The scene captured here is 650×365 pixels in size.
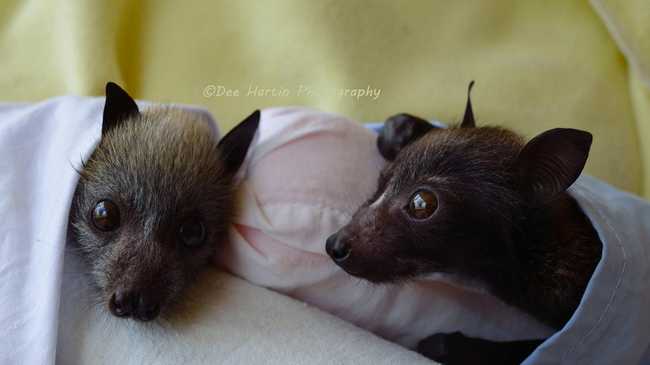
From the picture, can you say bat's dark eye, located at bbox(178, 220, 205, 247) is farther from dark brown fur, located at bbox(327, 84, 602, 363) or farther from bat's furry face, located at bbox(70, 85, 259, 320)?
dark brown fur, located at bbox(327, 84, 602, 363)

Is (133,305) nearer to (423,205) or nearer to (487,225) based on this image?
(423,205)

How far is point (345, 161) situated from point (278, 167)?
0.19 metres

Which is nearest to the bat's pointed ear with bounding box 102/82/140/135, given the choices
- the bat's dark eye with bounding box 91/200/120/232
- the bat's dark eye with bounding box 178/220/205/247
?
the bat's dark eye with bounding box 91/200/120/232

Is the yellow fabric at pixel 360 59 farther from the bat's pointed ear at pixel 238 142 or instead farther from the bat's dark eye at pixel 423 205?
the bat's dark eye at pixel 423 205

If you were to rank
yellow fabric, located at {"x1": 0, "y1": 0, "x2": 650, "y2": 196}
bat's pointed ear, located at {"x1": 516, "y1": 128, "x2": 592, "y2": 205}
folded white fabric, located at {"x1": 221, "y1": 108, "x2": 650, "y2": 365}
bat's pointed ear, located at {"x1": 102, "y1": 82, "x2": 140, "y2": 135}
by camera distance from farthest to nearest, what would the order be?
yellow fabric, located at {"x1": 0, "y1": 0, "x2": 650, "y2": 196} → bat's pointed ear, located at {"x1": 102, "y1": 82, "x2": 140, "y2": 135} → folded white fabric, located at {"x1": 221, "y1": 108, "x2": 650, "y2": 365} → bat's pointed ear, located at {"x1": 516, "y1": 128, "x2": 592, "y2": 205}

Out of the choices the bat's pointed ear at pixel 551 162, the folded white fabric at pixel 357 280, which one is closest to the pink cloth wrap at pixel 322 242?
the folded white fabric at pixel 357 280

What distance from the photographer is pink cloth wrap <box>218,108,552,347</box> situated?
1.50 m

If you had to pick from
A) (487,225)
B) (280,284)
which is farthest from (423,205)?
(280,284)

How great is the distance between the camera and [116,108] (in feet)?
5.28

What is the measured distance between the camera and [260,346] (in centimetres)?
135

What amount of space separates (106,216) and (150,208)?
108mm

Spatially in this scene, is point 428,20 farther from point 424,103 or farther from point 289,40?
point 289,40

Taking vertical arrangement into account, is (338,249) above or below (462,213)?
below

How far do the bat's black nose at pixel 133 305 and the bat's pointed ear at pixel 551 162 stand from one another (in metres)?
0.92
